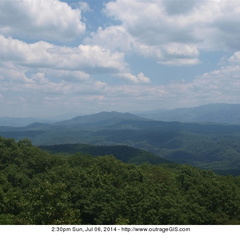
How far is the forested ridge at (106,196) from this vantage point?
48312 millimetres

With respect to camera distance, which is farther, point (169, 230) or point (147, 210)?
point (147, 210)

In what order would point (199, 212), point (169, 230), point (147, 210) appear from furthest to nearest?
point (199, 212) → point (147, 210) → point (169, 230)

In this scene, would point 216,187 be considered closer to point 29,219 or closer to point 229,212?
point 229,212

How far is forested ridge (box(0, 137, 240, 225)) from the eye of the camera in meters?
48.3

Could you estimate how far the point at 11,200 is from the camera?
5744 cm

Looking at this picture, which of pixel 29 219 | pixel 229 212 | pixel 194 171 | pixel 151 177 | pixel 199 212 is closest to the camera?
pixel 29 219

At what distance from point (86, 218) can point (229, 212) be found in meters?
27.8

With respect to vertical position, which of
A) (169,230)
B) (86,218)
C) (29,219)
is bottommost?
(86,218)

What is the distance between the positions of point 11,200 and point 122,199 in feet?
70.4

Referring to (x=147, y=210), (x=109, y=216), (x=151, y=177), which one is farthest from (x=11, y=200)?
(x=151, y=177)

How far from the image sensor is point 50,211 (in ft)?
156

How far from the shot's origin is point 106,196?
58.1 meters

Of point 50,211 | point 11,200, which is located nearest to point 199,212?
point 50,211

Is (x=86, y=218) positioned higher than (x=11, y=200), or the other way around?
(x=11, y=200)
